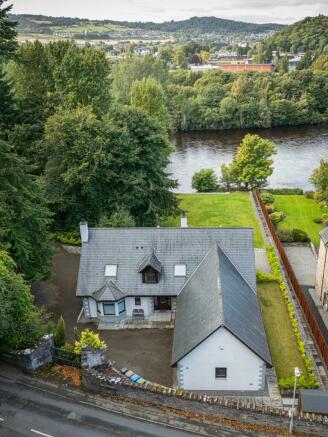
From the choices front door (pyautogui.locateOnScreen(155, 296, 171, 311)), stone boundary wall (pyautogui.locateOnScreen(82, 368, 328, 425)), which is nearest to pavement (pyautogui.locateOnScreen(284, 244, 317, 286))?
front door (pyautogui.locateOnScreen(155, 296, 171, 311))

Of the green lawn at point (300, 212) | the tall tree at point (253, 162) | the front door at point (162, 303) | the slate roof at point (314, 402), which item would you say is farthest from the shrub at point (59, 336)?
the tall tree at point (253, 162)

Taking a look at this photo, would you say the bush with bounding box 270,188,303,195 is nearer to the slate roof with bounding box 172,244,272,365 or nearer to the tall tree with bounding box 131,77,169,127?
the tall tree with bounding box 131,77,169,127

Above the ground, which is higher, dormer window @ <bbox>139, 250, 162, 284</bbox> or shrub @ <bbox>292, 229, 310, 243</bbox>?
dormer window @ <bbox>139, 250, 162, 284</bbox>

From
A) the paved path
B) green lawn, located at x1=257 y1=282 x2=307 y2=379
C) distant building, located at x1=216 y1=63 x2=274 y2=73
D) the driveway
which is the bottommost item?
the paved path

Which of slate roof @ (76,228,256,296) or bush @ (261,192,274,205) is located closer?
slate roof @ (76,228,256,296)

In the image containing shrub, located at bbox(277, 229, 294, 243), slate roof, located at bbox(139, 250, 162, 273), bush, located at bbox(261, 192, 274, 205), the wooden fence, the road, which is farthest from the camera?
bush, located at bbox(261, 192, 274, 205)

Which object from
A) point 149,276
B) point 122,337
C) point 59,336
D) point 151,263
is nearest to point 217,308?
point 151,263

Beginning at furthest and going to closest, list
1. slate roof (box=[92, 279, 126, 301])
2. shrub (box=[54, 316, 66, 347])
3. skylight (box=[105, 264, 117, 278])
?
skylight (box=[105, 264, 117, 278]) < slate roof (box=[92, 279, 126, 301]) < shrub (box=[54, 316, 66, 347])
